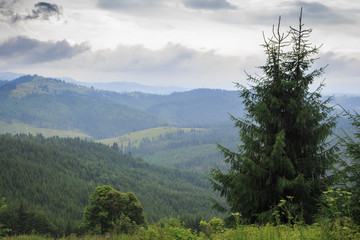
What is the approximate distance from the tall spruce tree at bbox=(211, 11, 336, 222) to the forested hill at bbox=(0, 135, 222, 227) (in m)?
85.1

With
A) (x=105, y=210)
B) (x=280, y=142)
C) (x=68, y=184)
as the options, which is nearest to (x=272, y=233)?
(x=280, y=142)

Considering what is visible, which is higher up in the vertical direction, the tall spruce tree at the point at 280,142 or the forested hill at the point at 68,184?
the tall spruce tree at the point at 280,142

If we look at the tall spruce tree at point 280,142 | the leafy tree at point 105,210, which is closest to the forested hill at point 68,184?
the leafy tree at point 105,210

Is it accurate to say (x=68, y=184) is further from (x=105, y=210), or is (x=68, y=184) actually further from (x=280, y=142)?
(x=280, y=142)

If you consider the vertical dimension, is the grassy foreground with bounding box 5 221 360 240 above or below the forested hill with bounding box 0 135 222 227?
above

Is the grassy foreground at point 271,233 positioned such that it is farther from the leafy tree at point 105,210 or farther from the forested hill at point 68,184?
the forested hill at point 68,184

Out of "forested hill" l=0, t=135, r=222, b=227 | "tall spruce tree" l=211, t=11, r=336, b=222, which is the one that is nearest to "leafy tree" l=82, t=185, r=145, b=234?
"tall spruce tree" l=211, t=11, r=336, b=222

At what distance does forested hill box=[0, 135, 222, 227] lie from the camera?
335ft

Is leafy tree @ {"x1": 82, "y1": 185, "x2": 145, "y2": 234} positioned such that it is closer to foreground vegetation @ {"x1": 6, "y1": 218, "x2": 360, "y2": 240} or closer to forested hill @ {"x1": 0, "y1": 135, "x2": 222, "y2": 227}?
foreground vegetation @ {"x1": 6, "y1": 218, "x2": 360, "y2": 240}

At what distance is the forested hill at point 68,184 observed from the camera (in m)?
102

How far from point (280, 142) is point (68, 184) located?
13443cm

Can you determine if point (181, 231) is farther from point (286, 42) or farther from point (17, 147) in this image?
point (17, 147)

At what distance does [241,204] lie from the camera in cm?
1238

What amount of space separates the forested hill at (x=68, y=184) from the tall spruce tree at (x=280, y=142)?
85126 millimetres
